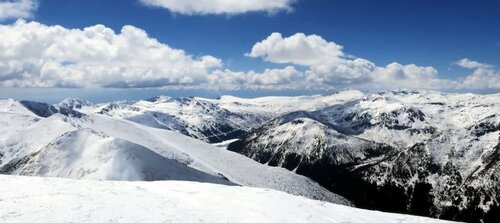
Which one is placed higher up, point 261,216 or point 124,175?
point 261,216

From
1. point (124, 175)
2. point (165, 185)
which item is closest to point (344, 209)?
point (165, 185)

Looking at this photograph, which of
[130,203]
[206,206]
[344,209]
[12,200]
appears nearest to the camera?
[12,200]

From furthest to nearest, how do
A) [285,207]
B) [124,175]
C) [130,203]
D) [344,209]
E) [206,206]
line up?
1. [124,175]
2. [344,209]
3. [285,207]
4. [206,206]
5. [130,203]

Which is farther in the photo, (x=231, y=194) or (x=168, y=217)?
(x=231, y=194)

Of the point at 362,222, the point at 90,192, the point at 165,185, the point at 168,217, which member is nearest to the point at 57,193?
the point at 90,192

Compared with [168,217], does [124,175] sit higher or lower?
lower

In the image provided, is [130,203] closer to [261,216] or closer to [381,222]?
[261,216]

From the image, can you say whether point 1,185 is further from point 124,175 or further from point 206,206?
point 124,175
